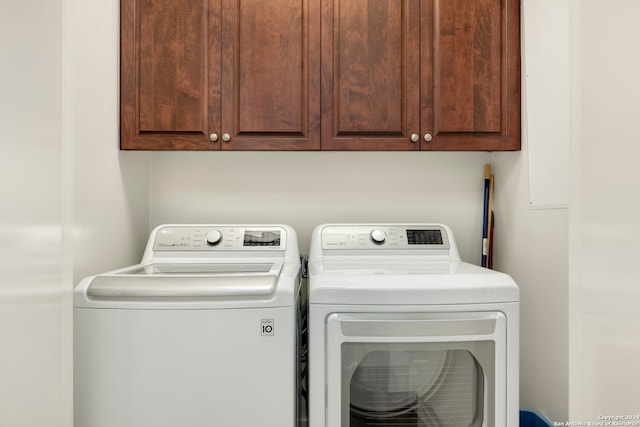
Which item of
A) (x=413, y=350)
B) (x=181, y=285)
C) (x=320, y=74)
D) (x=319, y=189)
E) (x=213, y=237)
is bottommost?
(x=413, y=350)

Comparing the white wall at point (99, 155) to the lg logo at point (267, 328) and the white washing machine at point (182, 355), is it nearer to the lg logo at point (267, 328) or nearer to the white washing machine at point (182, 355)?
the white washing machine at point (182, 355)

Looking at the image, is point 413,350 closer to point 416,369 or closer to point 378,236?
point 416,369

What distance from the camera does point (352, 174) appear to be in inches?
78.9

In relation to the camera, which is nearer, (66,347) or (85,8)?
(66,347)

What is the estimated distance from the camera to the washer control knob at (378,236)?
1.75 meters

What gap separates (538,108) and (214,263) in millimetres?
1402

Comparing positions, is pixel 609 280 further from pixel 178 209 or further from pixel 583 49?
pixel 178 209

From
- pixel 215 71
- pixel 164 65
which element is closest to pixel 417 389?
pixel 215 71

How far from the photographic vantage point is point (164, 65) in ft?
5.42

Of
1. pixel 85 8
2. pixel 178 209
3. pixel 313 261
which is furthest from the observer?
pixel 178 209

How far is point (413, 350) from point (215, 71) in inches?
50.4

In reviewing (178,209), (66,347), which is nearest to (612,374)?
(66,347)

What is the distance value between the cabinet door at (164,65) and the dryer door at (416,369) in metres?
1.05

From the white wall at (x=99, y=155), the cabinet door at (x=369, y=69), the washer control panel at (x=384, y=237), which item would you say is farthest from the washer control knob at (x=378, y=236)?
the white wall at (x=99, y=155)
